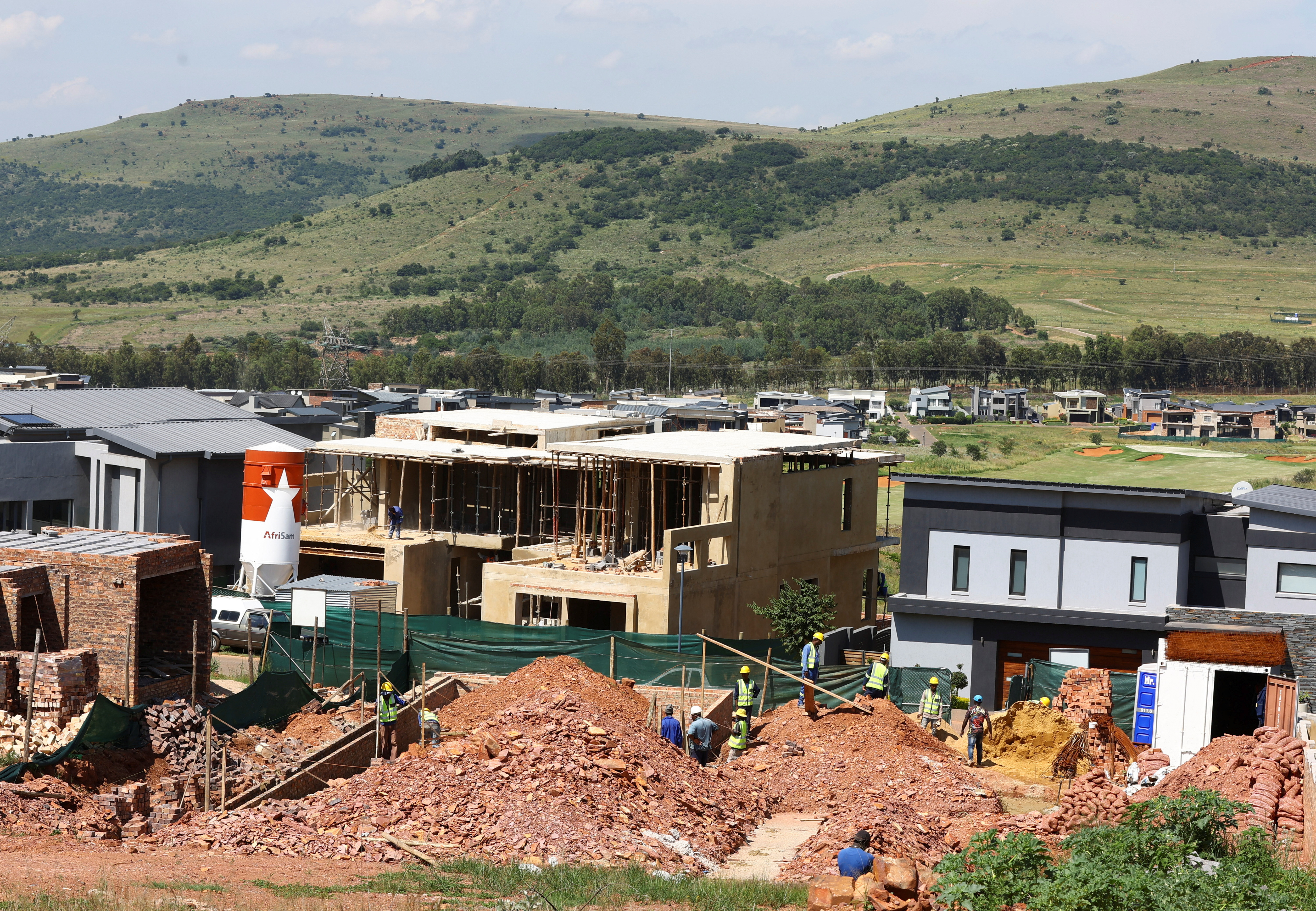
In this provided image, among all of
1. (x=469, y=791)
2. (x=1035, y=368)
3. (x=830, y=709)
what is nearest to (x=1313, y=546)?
(x=830, y=709)

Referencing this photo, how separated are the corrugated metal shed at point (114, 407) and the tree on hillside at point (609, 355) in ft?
327

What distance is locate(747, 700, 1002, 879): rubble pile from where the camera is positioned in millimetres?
20312

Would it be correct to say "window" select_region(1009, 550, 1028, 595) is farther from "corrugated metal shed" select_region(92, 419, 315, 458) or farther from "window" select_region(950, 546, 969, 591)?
"corrugated metal shed" select_region(92, 419, 315, 458)

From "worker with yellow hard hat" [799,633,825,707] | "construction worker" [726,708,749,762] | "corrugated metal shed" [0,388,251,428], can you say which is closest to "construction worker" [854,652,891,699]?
"worker with yellow hard hat" [799,633,825,707]

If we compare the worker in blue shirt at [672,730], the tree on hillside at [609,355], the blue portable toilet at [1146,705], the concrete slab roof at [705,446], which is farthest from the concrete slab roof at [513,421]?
the tree on hillside at [609,355]

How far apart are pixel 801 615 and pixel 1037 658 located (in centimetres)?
584

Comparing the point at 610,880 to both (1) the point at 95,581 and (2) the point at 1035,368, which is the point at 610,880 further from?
(2) the point at 1035,368

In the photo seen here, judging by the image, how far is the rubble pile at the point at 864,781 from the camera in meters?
20.3

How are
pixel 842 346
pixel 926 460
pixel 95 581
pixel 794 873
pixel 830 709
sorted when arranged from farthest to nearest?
pixel 842 346
pixel 926 460
pixel 830 709
pixel 95 581
pixel 794 873

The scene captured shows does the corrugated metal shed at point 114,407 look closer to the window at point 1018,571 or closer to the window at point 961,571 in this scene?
the window at point 961,571

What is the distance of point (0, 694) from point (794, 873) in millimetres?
13721

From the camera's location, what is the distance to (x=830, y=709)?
28094 mm

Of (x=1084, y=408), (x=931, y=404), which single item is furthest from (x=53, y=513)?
(x=1084, y=408)

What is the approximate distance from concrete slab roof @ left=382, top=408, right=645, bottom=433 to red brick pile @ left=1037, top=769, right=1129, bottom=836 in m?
26.6
